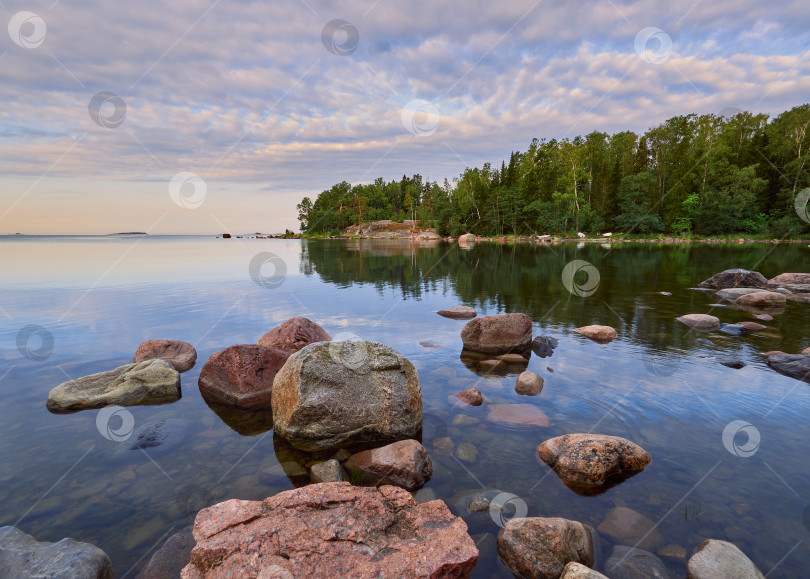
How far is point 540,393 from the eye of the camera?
1130 centimetres

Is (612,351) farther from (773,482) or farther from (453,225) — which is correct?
(453,225)

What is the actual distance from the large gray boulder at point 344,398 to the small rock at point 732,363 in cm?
1159

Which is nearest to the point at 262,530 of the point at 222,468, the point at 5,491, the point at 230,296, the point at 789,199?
the point at 222,468

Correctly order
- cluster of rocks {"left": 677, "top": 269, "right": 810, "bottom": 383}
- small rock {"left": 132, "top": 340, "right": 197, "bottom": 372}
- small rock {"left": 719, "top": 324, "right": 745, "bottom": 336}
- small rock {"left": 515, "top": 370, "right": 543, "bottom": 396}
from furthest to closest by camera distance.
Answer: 1. small rock {"left": 719, "top": 324, "right": 745, "bottom": 336}
2. small rock {"left": 132, "top": 340, "right": 197, "bottom": 372}
3. cluster of rocks {"left": 677, "top": 269, "right": 810, "bottom": 383}
4. small rock {"left": 515, "top": 370, "right": 543, "bottom": 396}

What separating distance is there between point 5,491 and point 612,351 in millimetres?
17600

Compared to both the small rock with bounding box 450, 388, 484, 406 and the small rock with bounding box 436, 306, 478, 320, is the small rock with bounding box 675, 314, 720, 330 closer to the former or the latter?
the small rock with bounding box 436, 306, 478, 320

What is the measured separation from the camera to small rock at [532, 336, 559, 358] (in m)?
15.0

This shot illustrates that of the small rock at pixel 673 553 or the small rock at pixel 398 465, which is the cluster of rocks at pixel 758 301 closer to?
the small rock at pixel 673 553

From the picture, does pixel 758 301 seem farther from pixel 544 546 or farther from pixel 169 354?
pixel 169 354

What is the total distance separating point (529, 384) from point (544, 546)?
6464 mm

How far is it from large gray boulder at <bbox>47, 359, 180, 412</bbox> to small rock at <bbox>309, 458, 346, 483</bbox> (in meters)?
6.13

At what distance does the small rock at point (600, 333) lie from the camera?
16.7 meters

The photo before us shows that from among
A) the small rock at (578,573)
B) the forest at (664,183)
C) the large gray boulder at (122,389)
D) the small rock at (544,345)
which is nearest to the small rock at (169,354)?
the large gray boulder at (122,389)

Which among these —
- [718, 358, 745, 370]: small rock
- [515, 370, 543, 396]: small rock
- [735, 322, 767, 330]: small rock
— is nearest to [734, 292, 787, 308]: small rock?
[735, 322, 767, 330]: small rock
